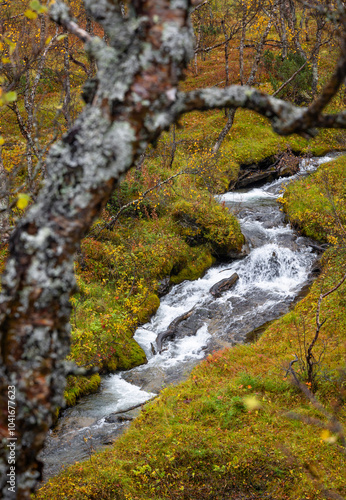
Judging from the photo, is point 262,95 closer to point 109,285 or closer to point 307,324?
point 307,324

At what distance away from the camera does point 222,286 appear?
12.2 m

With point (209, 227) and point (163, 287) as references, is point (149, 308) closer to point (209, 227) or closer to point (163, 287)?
point (163, 287)

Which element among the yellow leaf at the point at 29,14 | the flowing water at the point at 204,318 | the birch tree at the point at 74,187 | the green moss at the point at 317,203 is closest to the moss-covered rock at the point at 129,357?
the flowing water at the point at 204,318

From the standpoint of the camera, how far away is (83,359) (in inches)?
328

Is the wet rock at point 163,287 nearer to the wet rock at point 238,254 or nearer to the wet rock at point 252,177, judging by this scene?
the wet rock at point 238,254

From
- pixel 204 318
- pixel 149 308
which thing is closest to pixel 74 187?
pixel 149 308

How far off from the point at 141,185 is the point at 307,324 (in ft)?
27.0

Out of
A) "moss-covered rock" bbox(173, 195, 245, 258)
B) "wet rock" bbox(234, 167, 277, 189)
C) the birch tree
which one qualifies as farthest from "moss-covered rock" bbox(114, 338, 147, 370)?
"wet rock" bbox(234, 167, 277, 189)

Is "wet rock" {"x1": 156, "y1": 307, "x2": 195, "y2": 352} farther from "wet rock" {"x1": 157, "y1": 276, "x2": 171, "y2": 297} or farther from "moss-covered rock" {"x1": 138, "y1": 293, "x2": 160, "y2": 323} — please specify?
"wet rock" {"x1": 157, "y1": 276, "x2": 171, "y2": 297}

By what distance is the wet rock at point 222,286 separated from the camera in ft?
39.4

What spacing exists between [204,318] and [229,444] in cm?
599

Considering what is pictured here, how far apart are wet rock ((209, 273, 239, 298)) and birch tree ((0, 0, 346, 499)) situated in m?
10.4

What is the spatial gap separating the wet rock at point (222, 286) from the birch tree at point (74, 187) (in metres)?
10.4

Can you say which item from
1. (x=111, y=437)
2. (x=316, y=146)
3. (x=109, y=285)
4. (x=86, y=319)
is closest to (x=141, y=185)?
(x=109, y=285)
